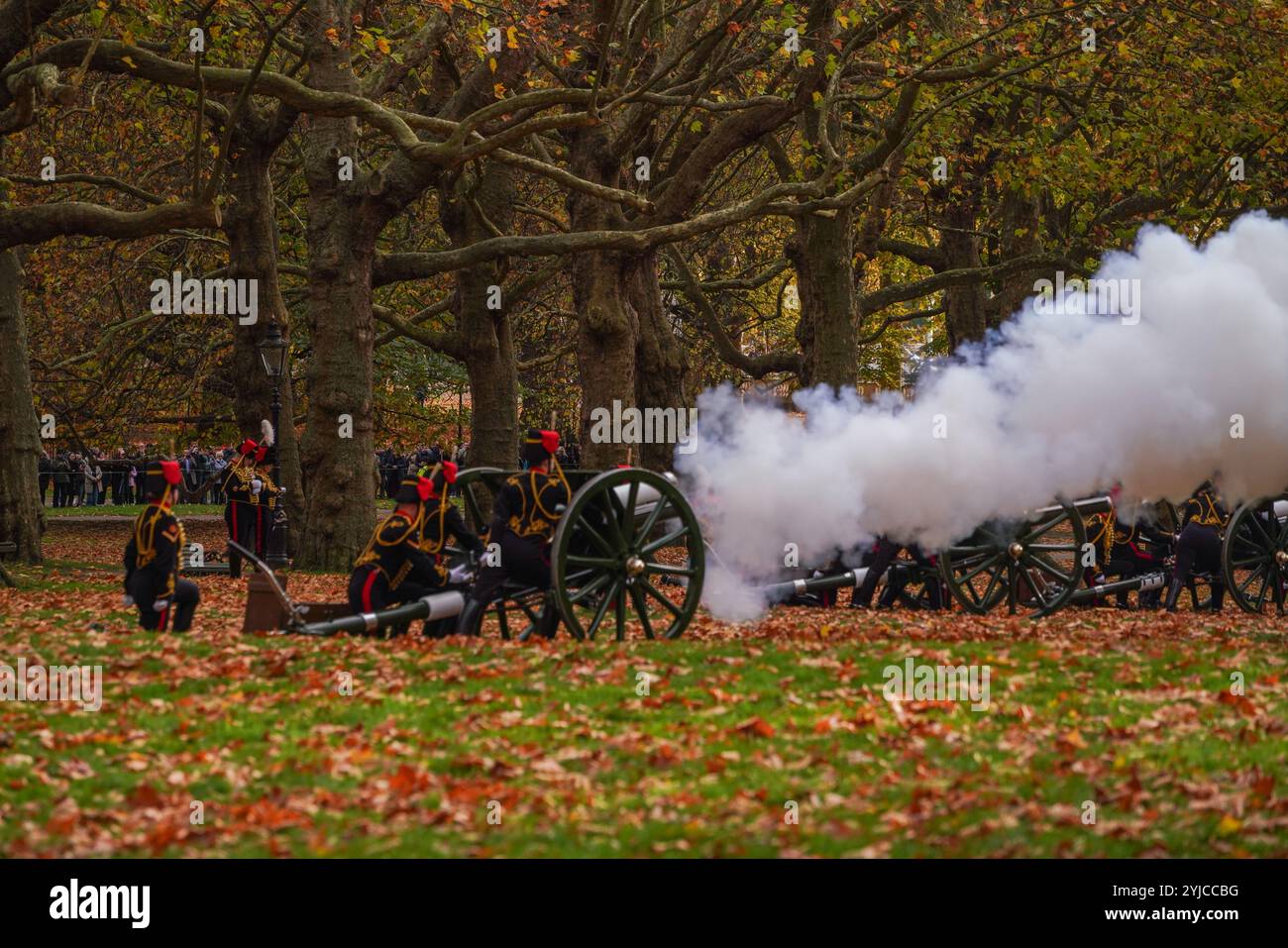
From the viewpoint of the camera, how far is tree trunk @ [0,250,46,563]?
23.7 meters

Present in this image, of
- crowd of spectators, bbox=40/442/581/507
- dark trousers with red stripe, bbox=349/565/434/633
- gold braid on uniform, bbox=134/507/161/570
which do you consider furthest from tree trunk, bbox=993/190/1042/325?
crowd of spectators, bbox=40/442/581/507

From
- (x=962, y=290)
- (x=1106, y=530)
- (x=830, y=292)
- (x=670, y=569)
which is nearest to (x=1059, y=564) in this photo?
(x=1106, y=530)

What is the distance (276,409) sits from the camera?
24734 millimetres

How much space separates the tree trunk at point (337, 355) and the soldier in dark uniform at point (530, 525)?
9402mm

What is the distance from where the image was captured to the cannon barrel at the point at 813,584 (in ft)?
50.1

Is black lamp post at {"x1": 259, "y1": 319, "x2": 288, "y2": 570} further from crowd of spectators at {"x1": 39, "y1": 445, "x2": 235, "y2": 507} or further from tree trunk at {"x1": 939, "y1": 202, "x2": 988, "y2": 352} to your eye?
crowd of spectators at {"x1": 39, "y1": 445, "x2": 235, "y2": 507}

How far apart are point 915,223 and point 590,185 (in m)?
12.6

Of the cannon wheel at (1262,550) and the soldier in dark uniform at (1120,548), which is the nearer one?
the cannon wheel at (1262,550)

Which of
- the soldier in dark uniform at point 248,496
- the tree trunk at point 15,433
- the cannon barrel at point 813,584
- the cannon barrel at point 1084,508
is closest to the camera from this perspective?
the cannon barrel at point 813,584

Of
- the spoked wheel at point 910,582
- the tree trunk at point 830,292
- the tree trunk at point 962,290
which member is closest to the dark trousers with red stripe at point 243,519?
the tree trunk at point 830,292

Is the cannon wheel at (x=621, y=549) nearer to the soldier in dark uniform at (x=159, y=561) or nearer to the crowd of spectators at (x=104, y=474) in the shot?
the soldier in dark uniform at (x=159, y=561)

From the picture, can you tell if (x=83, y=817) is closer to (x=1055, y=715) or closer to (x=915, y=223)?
(x=1055, y=715)

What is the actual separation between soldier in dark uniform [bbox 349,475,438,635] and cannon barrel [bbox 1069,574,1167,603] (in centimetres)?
654

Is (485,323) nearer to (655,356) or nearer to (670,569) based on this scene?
(655,356)
